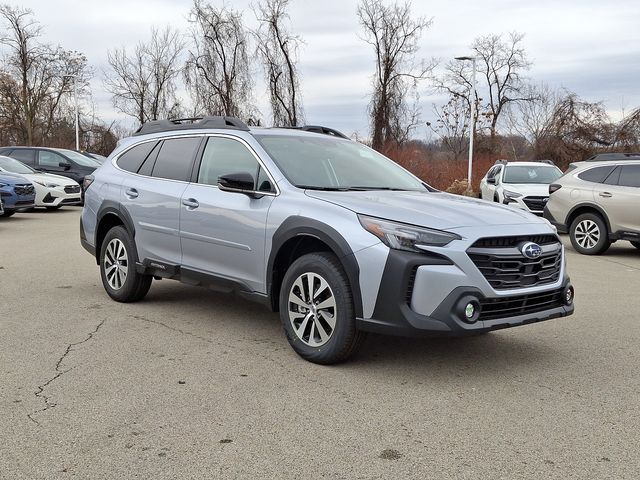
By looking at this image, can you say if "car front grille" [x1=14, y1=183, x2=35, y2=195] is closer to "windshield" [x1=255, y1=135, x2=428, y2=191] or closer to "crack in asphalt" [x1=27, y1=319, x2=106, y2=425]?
"crack in asphalt" [x1=27, y1=319, x2=106, y2=425]

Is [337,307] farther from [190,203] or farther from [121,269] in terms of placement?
[121,269]

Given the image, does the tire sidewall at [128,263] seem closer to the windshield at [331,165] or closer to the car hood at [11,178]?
the windshield at [331,165]

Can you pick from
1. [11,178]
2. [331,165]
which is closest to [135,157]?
[331,165]

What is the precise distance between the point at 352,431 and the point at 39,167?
19.2m

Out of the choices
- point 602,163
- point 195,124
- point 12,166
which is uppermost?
point 195,124

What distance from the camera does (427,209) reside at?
15.1 ft

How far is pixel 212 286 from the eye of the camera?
5578mm

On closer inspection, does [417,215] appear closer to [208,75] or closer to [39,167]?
[39,167]

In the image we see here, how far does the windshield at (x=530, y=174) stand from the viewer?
53.1ft

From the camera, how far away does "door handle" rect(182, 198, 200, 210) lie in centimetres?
566

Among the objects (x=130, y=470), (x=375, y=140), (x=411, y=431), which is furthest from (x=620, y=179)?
(x=375, y=140)

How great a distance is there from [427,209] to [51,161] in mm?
18203

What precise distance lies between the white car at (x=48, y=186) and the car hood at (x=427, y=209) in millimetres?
14576

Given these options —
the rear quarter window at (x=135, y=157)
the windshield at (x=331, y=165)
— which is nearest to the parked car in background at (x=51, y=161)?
the rear quarter window at (x=135, y=157)
